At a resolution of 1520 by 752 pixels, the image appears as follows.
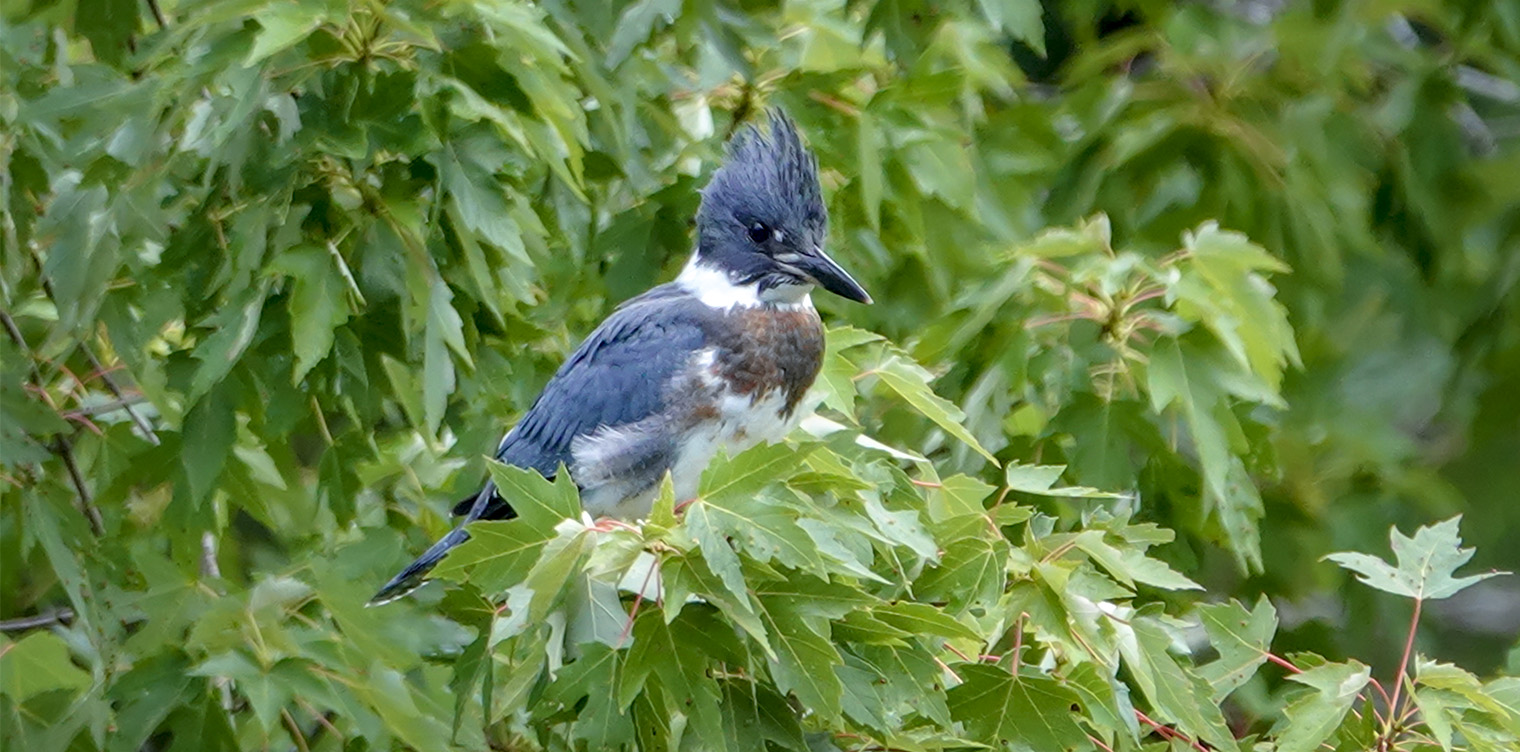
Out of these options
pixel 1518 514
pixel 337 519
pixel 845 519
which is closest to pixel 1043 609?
pixel 845 519

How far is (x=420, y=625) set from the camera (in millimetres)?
2652

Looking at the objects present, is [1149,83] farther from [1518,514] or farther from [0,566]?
[0,566]

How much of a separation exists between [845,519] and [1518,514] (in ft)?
10.3

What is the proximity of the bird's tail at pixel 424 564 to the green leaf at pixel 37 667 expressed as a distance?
51 cm

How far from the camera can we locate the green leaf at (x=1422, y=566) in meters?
2.30

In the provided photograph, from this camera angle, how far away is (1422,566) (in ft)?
7.70

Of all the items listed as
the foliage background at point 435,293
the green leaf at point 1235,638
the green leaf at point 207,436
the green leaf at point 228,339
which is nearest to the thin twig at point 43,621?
the foliage background at point 435,293

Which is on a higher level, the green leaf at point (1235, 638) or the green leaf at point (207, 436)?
the green leaf at point (207, 436)

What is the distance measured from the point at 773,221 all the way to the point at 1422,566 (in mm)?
1108

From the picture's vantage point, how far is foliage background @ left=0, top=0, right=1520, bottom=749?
2.55 meters

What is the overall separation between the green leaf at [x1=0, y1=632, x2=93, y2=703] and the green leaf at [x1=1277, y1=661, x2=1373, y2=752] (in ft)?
5.98

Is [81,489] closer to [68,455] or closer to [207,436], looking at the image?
[68,455]

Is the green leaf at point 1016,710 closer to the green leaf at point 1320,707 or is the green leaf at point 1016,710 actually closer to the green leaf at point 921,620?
the green leaf at point 921,620

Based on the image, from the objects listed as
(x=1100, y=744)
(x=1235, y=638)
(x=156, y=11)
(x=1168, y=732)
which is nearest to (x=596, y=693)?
(x=1100, y=744)
